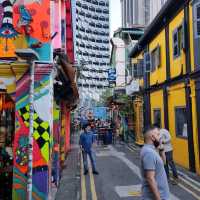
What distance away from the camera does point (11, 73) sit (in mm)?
7262

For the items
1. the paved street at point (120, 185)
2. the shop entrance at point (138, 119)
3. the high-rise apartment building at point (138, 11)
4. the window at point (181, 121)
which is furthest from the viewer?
the high-rise apartment building at point (138, 11)

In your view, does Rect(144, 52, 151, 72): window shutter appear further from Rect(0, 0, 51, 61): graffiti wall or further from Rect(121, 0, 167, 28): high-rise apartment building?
Rect(121, 0, 167, 28): high-rise apartment building

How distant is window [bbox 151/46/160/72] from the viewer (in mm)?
16322

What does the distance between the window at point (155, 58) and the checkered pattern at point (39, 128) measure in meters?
10.2

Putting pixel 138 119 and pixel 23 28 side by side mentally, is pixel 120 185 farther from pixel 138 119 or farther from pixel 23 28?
pixel 138 119

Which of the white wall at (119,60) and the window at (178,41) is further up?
the white wall at (119,60)

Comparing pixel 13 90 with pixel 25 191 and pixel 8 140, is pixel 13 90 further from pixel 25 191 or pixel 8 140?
pixel 25 191

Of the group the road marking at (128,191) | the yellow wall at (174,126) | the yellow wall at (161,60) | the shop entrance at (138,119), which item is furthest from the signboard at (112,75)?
the road marking at (128,191)

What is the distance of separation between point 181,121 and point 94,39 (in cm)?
10974

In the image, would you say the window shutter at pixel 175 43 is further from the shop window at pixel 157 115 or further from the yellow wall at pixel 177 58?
the shop window at pixel 157 115

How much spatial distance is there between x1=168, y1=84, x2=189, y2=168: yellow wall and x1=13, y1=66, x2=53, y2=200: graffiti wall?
683 cm

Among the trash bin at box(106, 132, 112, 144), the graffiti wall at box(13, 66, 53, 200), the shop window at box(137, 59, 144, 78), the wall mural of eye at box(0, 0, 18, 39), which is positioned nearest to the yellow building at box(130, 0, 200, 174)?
the shop window at box(137, 59, 144, 78)

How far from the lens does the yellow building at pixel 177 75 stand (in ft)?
37.9

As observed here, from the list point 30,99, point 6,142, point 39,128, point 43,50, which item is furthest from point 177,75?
point 30,99
